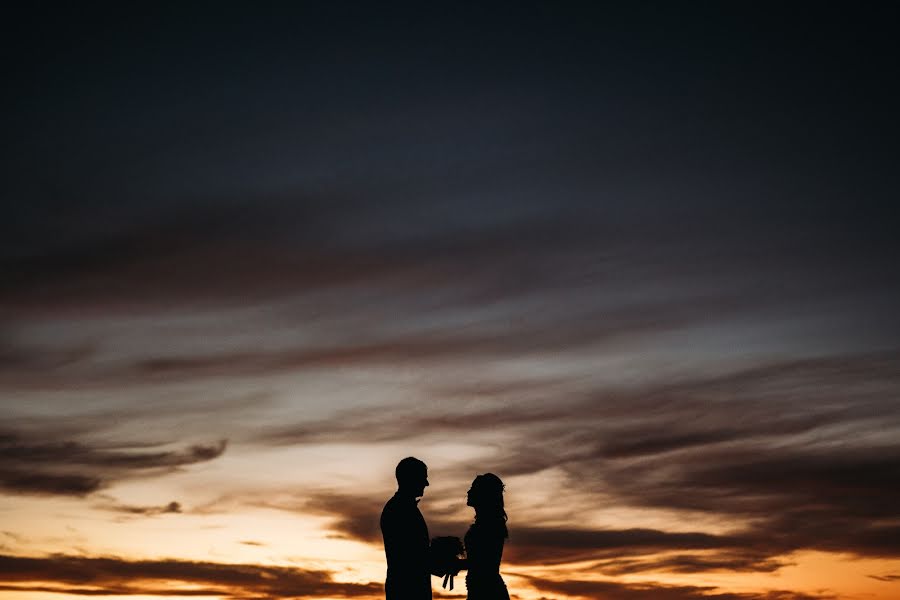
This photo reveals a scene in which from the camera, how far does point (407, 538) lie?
50.9 feet

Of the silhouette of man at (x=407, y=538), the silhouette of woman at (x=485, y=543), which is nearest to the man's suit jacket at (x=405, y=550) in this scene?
the silhouette of man at (x=407, y=538)

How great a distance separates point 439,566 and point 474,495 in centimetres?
121

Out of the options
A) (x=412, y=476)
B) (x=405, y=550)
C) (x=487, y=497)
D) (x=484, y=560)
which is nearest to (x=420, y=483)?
(x=412, y=476)

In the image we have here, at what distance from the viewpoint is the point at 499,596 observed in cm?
1666

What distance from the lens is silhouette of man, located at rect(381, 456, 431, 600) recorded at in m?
15.5

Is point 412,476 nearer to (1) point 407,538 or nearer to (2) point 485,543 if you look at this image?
(1) point 407,538

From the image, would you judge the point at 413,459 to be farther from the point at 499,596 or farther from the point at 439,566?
the point at 499,596

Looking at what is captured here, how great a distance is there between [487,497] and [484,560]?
3.02ft

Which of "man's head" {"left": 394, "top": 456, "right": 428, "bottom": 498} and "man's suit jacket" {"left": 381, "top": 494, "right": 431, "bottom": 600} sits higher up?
"man's head" {"left": 394, "top": 456, "right": 428, "bottom": 498}

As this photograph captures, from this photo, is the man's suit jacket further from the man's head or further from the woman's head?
the woman's head

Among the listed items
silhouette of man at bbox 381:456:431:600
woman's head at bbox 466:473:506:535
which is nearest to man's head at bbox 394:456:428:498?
silhouette of man at bbox 381:456:431:600

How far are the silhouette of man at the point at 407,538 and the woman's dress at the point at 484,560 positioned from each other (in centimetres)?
120

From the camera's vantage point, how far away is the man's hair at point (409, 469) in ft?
50.7

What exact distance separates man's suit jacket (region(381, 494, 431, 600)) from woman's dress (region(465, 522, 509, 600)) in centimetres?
120
